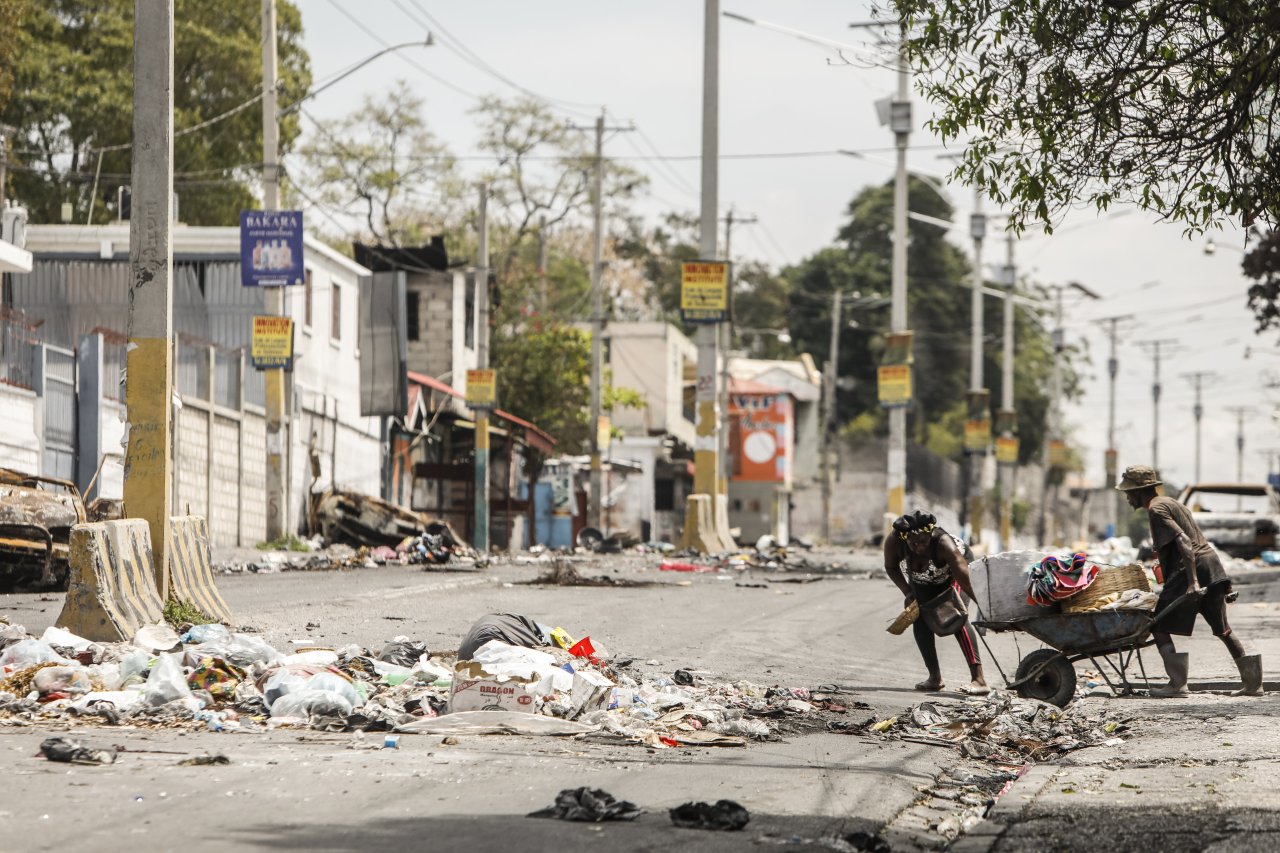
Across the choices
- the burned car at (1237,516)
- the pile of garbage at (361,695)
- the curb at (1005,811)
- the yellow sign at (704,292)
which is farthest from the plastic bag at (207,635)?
the burned car at (1237,516)

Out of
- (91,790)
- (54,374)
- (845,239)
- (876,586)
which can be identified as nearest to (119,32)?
(54,374)

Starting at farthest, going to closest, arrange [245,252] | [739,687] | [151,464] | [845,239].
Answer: [845,239] < [245,252] < [151,464] < [739,687]

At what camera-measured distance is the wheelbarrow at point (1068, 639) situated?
40.4ft

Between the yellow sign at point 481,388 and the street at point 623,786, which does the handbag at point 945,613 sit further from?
the yellow sign at point 481,388

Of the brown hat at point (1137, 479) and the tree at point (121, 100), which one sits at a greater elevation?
the tree at point (121, 100)

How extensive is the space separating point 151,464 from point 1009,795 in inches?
303

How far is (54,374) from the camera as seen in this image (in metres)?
26.0

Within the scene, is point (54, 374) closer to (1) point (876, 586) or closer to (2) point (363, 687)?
(1) point (876, 586)

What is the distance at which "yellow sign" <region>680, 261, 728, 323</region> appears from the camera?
32281mm

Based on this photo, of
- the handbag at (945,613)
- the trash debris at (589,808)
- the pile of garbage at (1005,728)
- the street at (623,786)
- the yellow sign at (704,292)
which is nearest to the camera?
the street at (623,786)

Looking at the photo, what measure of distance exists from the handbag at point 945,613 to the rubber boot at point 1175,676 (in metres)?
1.48

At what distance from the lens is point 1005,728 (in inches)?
437

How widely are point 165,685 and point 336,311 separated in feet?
103

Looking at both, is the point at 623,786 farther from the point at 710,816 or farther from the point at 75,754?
the point at 75,754
